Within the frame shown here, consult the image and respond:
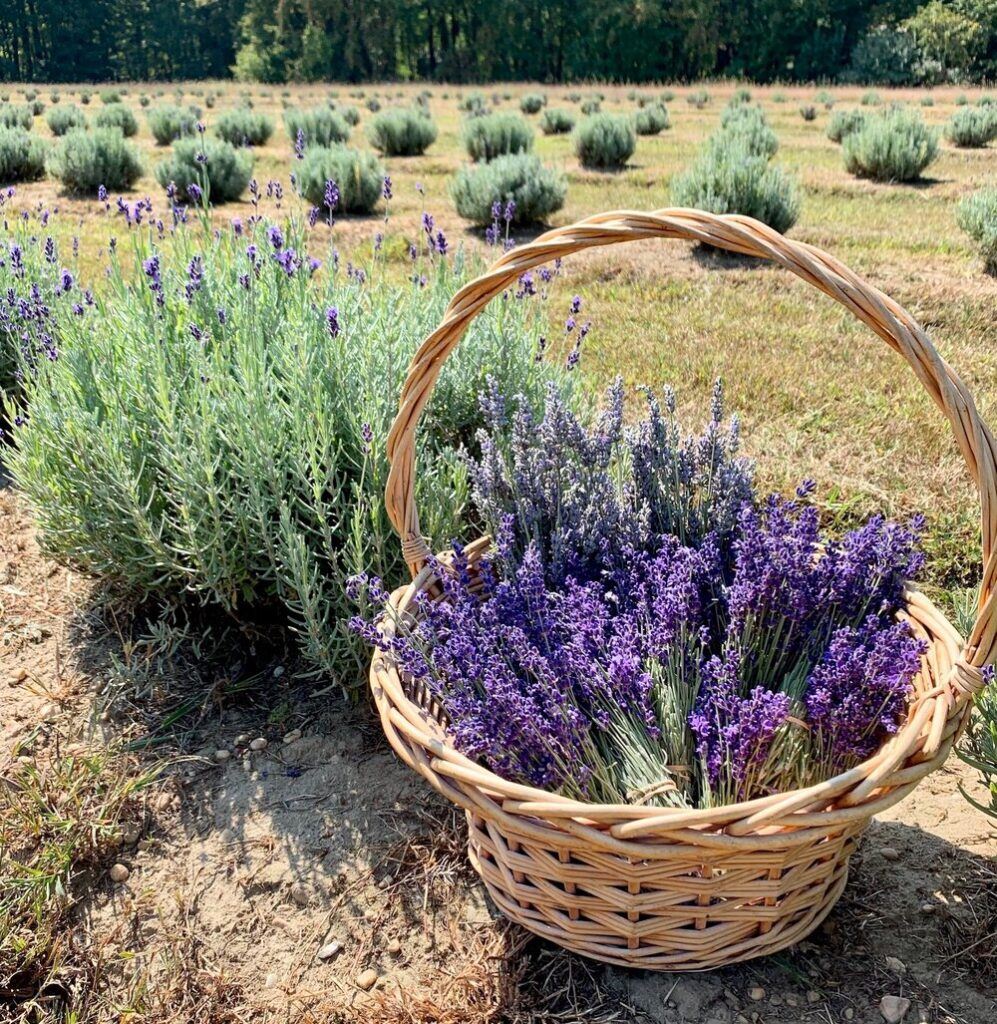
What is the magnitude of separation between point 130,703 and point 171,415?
0.91 metres

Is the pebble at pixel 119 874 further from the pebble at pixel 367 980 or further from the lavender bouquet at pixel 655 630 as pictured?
the lavender bouquet at pixel 655 630

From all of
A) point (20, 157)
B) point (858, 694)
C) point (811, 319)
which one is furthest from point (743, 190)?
point (20, 157)

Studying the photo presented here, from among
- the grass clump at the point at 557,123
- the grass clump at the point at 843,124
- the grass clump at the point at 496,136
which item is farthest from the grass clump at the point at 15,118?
the grass clump at the point at 843,124

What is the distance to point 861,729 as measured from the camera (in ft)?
5.73

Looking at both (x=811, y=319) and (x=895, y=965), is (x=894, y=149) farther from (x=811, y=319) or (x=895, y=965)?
(x=895, y=965)

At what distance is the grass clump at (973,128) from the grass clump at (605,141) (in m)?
5.48

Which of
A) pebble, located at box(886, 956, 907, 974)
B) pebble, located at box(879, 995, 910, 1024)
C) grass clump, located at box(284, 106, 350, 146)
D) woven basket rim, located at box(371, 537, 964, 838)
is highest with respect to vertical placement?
woven basket rim, located at box(371, 537, 964, 838)

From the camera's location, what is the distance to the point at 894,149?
10211 mm

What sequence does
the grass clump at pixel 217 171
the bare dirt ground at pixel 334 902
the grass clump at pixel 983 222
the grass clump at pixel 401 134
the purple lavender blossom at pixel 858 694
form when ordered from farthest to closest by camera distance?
the grass clump at pixel 401 134 → the grass clump at pixel 217 171 → the grass clump at pixel 983 222 → the bare dirt ground at pixel 334 902 → the purple lavender blossom at pixel 858 694

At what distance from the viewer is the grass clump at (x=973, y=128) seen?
535 inches

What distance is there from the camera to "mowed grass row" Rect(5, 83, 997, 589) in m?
3.58

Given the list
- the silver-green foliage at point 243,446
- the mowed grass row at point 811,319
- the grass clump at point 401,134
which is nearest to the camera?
the silver-green foliage at point 243,446

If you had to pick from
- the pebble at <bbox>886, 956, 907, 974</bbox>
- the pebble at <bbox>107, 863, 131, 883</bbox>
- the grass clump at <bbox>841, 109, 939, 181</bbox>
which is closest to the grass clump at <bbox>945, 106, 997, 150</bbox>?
the grass clump at <bbox>841, 109, 939, 181</bbox>

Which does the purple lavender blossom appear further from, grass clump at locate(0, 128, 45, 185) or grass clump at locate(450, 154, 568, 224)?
grass clump at locate(0, 128, 45, 185)
